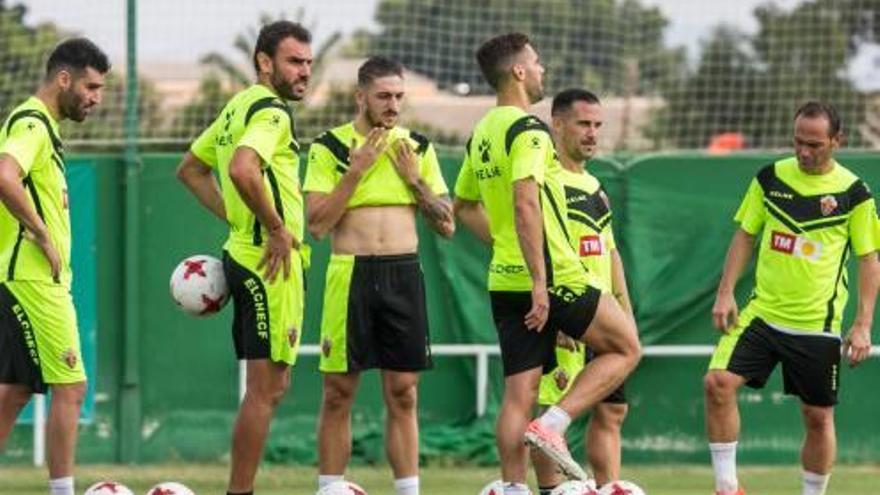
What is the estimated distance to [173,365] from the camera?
15.7m

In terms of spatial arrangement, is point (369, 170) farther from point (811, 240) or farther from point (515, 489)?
point (811, 240)

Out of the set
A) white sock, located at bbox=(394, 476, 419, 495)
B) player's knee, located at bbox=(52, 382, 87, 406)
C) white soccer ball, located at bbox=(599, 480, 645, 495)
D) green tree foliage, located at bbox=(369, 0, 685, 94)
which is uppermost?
green tree foliage, located at bbox=(369, 0, 685, 94)

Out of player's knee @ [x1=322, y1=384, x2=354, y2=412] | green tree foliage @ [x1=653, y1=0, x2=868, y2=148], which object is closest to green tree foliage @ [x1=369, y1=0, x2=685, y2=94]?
green tree foliage @ [x1=653, y1=0, x2=868, y2=148]

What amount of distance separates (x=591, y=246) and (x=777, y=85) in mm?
10525

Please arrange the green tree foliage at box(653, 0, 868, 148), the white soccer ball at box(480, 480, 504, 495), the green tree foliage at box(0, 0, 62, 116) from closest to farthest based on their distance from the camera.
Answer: the white soccer ball at box(480, 480, 504, 495) < the green tree foliage at box(0, 0, 62, 116) < the green tree foliage at box(653, 0, 868, 148)

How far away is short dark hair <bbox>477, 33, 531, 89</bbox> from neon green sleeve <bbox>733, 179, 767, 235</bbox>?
1.99 m

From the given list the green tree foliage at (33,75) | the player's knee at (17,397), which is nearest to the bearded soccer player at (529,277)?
the player's knee at (17,397)

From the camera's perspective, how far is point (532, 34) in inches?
834

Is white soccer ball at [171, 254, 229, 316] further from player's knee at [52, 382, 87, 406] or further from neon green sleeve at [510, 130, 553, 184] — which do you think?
neon green sleeve at [510, 130, 553, 184]

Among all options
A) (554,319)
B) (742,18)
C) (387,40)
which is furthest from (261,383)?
(742,18)

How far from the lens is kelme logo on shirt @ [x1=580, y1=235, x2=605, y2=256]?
11883 mm

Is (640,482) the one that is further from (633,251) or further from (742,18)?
(742,18)

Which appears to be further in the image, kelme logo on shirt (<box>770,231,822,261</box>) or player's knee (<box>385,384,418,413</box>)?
kelme logo on shirt (<box>770,231,822,261</box>)

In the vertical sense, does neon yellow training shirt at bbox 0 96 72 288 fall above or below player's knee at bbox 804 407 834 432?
above
